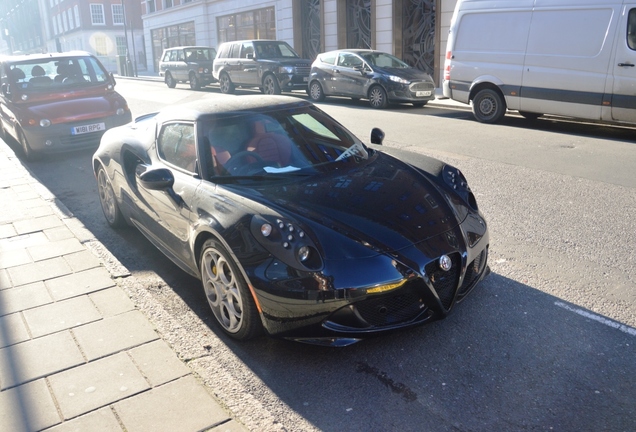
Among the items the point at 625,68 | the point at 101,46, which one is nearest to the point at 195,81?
the point at 625,68

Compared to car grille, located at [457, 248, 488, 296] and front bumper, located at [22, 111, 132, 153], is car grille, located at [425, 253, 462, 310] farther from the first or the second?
front bumper, located at [22, 111, 132, 153]

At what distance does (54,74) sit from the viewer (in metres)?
9.98

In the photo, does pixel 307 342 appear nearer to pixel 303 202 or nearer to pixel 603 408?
pixel 303 202

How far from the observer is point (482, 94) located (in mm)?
12156

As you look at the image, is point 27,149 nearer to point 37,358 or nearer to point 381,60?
point 37,358

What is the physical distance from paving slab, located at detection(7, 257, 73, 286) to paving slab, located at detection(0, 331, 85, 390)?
1.09 meters

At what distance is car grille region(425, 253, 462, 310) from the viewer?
3230 millimetres

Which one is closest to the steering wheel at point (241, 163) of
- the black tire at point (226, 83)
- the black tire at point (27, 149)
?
the black tire at point (27, 149)

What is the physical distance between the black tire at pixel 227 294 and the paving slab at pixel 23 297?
51.2 inches

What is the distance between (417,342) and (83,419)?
1.88 meters

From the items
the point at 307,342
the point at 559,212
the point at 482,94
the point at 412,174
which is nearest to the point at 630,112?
the point at 482,94

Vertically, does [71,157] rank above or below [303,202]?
below

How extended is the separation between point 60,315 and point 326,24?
24.0 m

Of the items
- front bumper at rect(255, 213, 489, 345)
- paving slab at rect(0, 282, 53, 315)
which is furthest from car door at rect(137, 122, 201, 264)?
front bumper at rect(255, 213, 489, 345)
